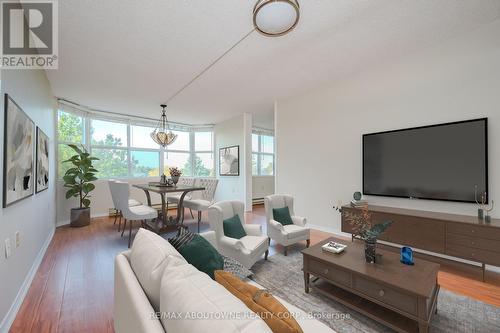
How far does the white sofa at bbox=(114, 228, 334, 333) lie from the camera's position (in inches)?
24.3

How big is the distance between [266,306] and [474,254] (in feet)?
9.28

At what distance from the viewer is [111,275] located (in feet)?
8.07

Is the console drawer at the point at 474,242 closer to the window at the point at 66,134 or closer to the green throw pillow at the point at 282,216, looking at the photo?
the green throw pillow at the point at 282,216

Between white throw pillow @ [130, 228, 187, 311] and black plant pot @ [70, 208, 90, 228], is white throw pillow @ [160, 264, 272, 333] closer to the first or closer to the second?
white throw pillow @ [130, 228, 187, 311]

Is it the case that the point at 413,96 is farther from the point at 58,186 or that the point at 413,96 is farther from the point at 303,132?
the point at 58,186

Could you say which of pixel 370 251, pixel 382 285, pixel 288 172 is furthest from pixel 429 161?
pixel 288 172

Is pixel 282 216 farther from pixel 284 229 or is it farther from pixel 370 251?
pixel 370 251

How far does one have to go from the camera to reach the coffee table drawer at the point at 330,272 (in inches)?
71.7

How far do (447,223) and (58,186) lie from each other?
22.5 ft

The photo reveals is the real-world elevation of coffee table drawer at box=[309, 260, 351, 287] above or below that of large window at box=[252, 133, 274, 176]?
below

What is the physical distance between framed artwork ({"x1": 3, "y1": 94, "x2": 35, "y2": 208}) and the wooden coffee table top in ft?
8.68

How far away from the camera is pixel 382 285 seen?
1608 millimetres

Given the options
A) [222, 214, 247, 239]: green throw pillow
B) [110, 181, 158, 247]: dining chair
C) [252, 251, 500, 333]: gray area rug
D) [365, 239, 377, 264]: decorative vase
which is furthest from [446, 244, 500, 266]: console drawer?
[110, 181, 158, 247]: dining chair

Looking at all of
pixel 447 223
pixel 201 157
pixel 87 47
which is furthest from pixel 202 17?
pixel 201 157
